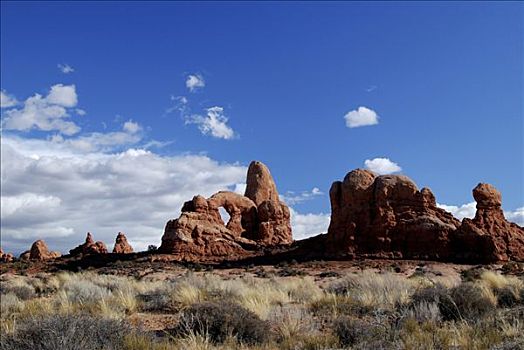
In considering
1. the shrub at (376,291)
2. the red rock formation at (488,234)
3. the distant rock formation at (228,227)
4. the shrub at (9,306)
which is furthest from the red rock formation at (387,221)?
the shrub at (9,306)

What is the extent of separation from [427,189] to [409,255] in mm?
5170

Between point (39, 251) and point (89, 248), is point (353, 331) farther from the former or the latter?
point (39, 251)

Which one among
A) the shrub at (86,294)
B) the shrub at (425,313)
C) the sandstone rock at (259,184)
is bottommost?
the shrub at (425,313)

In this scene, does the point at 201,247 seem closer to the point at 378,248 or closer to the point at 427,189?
the point at 378,248

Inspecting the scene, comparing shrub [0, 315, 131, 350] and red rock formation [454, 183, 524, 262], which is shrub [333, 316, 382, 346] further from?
red rock formation [454, 183, 524, 262]


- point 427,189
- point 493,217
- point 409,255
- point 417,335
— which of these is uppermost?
point 427,189

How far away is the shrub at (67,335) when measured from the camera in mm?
6698

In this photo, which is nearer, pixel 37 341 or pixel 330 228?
pixel 37 341

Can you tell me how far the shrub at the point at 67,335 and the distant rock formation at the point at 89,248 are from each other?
1846 inches

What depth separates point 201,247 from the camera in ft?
146

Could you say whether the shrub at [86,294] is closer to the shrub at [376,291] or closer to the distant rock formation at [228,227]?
the shrub at [376,291]

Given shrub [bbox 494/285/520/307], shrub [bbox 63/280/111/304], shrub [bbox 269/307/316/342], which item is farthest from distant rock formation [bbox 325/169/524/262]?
shrub [bbox 269/307/316/342]

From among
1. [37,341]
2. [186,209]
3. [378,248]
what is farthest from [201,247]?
[37,341]

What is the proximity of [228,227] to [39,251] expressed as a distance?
21040mm
